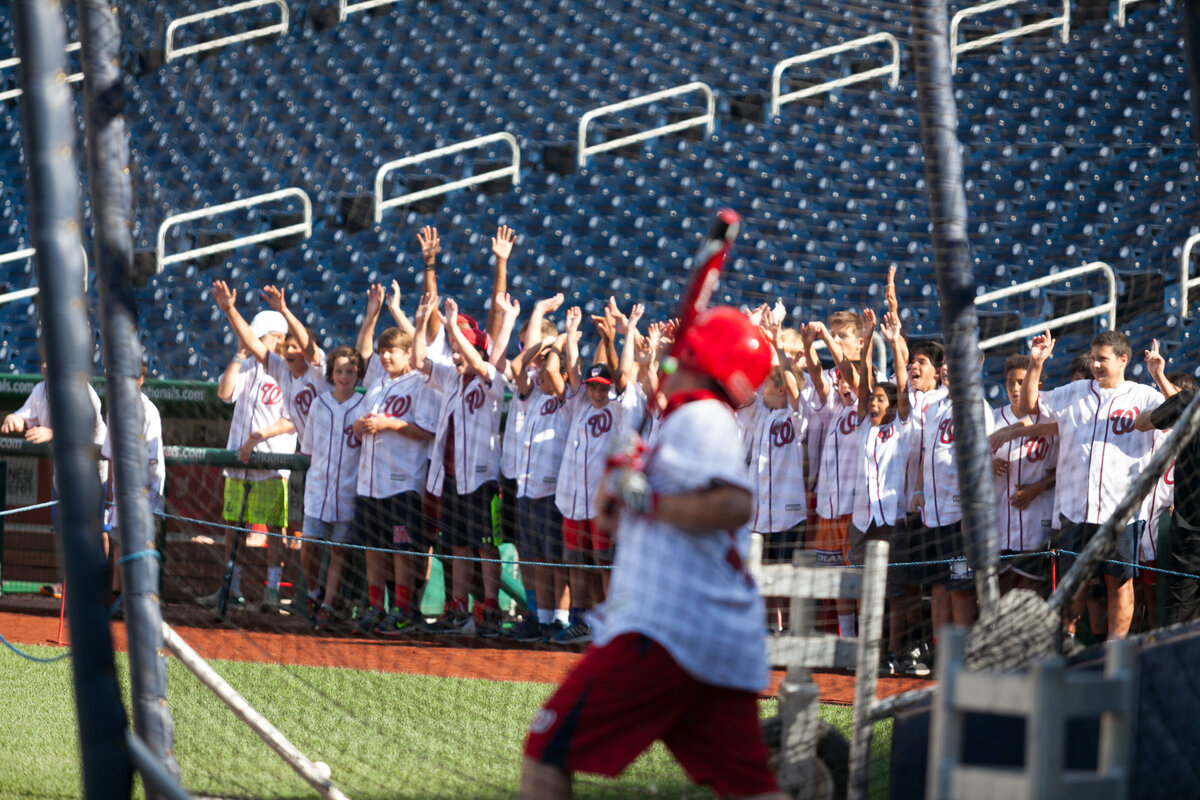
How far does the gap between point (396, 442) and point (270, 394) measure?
1072mm

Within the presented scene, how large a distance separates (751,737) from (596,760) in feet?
1.25

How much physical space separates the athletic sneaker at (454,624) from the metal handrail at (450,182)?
208 inches

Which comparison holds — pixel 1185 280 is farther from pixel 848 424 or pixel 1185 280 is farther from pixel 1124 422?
pixel 848 424

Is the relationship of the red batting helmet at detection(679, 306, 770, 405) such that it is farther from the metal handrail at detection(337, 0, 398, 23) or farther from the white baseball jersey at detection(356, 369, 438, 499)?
the metal handrail at detection(337, 0, 398, 23)

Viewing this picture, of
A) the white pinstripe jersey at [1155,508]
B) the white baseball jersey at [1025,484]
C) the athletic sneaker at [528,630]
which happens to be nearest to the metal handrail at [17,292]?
the athletic sneaker at [528,630]

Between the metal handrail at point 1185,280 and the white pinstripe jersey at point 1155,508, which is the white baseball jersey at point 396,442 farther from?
the metal handrail at point 1185,280

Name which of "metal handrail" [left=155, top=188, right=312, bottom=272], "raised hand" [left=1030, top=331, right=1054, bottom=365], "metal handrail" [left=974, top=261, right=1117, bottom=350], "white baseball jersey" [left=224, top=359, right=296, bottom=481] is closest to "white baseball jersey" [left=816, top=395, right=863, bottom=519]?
"raised hand" [left=1030, top=331, right=1054, bottom=365]

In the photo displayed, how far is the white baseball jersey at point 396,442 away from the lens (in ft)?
27.1

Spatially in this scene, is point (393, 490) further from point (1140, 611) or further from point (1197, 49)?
point (1197, 49)

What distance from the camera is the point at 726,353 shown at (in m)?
2.96

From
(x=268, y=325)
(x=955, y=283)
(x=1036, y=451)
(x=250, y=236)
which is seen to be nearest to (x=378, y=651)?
(x=268, y=325)

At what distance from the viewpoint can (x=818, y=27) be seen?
13359mm

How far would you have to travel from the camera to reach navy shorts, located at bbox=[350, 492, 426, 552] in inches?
321

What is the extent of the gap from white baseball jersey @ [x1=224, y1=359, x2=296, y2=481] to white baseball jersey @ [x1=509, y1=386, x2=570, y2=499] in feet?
5.35
